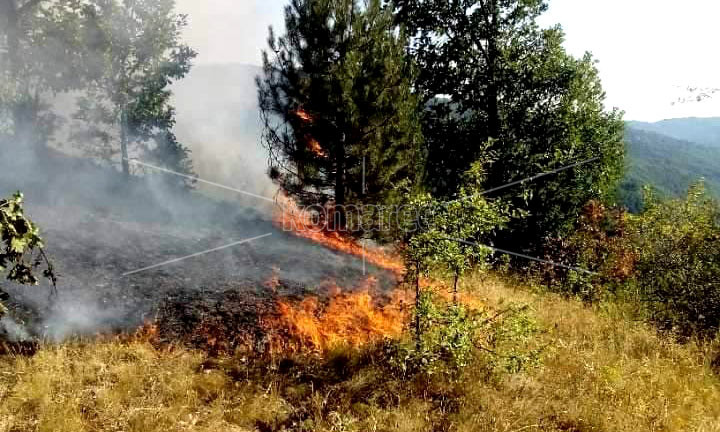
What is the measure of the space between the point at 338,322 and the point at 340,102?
6167mm

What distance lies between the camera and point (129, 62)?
1858cm

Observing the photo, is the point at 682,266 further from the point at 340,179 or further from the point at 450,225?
the point at 340,179

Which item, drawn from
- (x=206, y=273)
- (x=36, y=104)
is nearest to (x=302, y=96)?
(x=206, y=273)

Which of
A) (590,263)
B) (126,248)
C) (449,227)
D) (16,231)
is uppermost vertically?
(16,231)

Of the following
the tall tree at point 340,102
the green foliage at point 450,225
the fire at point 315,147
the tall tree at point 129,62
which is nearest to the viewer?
the green foliage at point 450,225

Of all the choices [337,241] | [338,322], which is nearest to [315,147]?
[337,241]

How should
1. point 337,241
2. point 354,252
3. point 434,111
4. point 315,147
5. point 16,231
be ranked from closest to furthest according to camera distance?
point 16,231
point 315,147
point 354,252
point 337,241
point 434,111

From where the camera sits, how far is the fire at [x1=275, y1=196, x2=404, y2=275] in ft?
42.8

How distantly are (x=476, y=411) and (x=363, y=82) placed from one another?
29.5 ft

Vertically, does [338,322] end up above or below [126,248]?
below

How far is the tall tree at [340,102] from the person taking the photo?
11.8 meters

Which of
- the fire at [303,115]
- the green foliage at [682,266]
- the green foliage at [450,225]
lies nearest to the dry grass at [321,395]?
the green foliage at [450,225]

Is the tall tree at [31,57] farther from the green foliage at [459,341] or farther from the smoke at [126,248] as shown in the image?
the green foliage at [459,341]

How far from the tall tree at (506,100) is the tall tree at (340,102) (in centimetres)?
469
